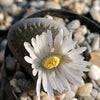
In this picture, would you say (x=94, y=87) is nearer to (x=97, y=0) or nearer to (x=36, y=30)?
(x=36, y=30)

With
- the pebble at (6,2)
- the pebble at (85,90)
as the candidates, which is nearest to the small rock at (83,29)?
the pebble at (85,90)

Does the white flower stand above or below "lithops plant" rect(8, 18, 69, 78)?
below

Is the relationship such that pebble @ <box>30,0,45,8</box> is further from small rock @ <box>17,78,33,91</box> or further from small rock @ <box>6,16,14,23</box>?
small rock @ <box>17,78,33,91</box>

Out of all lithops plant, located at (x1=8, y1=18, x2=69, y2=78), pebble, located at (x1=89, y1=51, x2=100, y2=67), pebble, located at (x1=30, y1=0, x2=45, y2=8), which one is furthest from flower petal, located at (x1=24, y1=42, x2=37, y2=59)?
pebble, located at (x1=30, y1=0, x2=45, y2=8)

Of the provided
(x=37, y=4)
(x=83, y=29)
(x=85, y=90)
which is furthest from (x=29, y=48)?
(x=37, y=4)

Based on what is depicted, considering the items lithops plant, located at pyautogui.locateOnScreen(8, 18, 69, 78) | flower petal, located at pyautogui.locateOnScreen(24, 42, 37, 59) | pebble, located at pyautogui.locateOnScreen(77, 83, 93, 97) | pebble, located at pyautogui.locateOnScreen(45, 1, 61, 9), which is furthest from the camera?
pebble, located at pyautogui.locateOnScreen(45, 1, 61, 9)

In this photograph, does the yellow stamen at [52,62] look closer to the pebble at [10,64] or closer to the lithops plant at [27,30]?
the lithops plant at [27,30]
